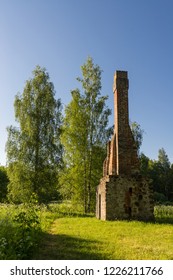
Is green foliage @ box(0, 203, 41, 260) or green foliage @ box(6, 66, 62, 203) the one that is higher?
green foliage @ box(6, 66, 62, 203)

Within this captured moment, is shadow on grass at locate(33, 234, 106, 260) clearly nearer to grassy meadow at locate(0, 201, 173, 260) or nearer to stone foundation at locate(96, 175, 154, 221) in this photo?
grassy meadow at locate(0, 201, 173, 260)

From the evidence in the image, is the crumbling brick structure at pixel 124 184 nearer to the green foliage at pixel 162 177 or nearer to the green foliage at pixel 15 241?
the green foliage at pixel 15 241

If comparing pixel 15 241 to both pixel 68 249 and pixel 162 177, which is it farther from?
pixel 162 177

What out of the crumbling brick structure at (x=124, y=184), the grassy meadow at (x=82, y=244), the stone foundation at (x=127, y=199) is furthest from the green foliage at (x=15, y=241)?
the crumbling brick structure at (x=124, y=184)

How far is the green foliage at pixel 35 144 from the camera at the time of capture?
2523 centimetres

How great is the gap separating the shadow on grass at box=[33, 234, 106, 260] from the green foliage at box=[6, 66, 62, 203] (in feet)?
50.0

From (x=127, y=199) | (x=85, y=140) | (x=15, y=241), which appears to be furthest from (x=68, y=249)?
(x=85, y=140)

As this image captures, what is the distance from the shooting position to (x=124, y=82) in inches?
729

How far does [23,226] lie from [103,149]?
59.4ft

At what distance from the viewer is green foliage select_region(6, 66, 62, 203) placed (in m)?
25.2

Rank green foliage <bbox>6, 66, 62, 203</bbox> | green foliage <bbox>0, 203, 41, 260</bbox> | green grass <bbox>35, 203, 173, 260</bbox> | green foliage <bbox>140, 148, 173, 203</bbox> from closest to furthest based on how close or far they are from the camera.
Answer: green foliage <bbox>0, 203, 41, 260</bbox> < green grass <bbox>35, 203, 173, 260</bbox> < green foliage <bbox>6, 66, 62, 203</bbox> < green foliage <bbox>140, 148, 173, 203</bbox>

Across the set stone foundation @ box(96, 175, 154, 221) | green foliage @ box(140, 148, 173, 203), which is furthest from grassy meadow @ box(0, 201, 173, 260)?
green foliage @ box(140, 148, 173, 203)
